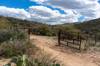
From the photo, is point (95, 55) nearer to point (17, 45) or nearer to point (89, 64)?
point (89, 64)

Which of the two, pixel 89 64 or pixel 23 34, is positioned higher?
pixel 23 34

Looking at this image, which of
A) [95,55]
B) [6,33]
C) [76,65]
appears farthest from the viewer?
[6,33]

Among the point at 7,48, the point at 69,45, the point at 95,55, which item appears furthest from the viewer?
the point at 69,45

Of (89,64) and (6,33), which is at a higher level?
(6,33)

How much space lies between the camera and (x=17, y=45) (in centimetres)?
1359

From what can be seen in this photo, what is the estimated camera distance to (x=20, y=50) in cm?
1334

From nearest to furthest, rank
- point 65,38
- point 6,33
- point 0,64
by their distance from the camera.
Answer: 1. point 0,64
2. point 6,33
3. point 65,38

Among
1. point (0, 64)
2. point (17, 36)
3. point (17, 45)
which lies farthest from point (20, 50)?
point (17, 36)

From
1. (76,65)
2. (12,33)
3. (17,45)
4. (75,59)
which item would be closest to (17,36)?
(12,33)

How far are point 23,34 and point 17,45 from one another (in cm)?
447

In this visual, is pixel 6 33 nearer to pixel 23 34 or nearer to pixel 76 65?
pixel 23 34

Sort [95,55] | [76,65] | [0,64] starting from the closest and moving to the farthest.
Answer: [0,64] < [76,65] < [95,55]

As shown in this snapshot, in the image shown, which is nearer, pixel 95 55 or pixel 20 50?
pixel 20 50

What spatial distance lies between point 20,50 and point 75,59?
3.02m
